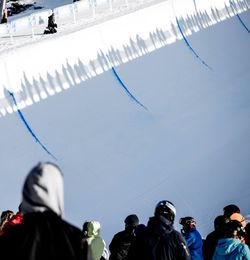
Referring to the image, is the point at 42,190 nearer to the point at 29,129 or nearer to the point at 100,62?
the point at 29,129

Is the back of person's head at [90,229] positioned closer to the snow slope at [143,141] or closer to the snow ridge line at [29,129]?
the snow slope at [143,141]

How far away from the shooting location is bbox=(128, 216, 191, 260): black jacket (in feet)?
12.5

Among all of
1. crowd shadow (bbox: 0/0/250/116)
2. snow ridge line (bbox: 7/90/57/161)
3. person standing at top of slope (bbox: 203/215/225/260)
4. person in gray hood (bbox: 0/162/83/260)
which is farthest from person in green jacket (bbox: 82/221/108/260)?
crowd shadow (bbox: 0/0/250/116)

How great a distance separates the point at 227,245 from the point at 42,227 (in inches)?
93.6

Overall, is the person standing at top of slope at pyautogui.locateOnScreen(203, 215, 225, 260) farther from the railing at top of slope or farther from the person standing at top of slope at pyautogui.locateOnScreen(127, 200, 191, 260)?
the railing at top of slope

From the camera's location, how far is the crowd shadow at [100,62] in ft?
41.3

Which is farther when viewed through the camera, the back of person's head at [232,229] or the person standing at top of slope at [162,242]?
the back of person's head at [232,229]

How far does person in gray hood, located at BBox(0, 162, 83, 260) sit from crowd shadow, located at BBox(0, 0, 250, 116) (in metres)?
9.70

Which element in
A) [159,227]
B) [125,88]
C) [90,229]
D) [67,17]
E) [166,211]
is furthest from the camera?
[67,17]

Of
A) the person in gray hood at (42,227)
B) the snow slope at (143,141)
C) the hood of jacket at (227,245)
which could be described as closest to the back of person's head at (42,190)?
the person in gray hood at (42,227)

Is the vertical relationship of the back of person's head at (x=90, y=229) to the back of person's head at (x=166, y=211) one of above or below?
below

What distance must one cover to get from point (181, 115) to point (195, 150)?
1.57 metres

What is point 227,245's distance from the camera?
4469 mm

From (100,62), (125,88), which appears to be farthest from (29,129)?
(100,62)
